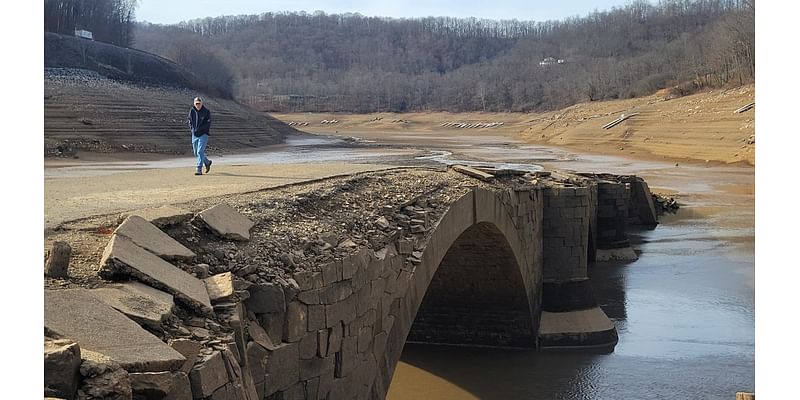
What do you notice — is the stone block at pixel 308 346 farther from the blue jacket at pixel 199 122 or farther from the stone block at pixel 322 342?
the blue jacket at pixel 199 122

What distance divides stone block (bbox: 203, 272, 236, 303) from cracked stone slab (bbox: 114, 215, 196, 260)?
262 mm

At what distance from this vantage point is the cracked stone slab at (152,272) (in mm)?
5094

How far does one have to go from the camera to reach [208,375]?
4527mm

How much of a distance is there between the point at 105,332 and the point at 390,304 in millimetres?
4543

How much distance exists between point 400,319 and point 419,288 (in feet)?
2.52

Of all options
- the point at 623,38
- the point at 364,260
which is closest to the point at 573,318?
the point at 364,260

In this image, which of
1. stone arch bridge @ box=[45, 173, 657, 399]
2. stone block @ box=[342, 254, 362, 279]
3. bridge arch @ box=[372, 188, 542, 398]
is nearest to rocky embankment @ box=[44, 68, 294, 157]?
bridge arch @ box=[372, 188, 542, 398]

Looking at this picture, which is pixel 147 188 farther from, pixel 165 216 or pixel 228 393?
pixel 228 393

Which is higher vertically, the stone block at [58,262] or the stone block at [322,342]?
the stone block at [58,262]

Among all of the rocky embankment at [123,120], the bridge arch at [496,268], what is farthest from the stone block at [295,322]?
the rocky embankment at [123,120]

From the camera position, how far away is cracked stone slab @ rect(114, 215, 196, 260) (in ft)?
18.3

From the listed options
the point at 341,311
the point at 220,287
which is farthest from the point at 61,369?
the point at 341,311

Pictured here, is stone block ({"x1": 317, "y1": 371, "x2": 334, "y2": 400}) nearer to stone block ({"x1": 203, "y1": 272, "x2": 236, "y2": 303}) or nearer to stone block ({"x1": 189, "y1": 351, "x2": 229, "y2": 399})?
stone block ({"x1": 203, "y1": 272, "x2": 236, "y2": 303})

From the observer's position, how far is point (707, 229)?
2764 centimetres
